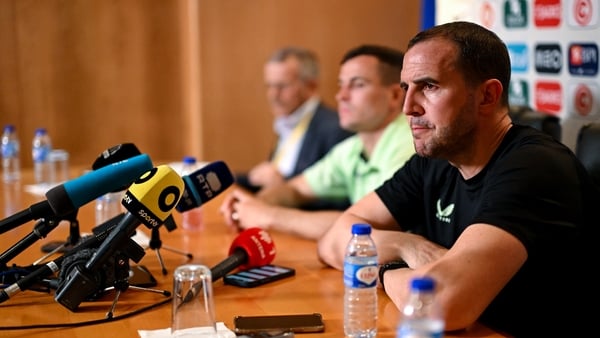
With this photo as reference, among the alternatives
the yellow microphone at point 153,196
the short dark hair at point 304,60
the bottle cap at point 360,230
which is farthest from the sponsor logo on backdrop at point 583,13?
the short dark hair at point 304,60

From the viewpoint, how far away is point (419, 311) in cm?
132

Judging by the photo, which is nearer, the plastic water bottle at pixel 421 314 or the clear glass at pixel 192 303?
the plastic water bottle at pixel 421 314

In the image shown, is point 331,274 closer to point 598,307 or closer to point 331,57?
point 598,307

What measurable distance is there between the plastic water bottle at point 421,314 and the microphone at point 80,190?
2.67ft

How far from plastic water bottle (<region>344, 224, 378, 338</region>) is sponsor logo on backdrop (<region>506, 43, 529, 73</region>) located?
154 cm

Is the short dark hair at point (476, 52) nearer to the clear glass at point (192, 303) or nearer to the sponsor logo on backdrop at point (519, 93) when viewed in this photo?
the clear glass at point (192, 303)

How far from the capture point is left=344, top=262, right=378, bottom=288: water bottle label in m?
1.71

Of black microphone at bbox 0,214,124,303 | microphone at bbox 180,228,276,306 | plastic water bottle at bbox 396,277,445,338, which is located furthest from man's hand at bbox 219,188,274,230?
plastic water bottle at bbox 396,277,445,338

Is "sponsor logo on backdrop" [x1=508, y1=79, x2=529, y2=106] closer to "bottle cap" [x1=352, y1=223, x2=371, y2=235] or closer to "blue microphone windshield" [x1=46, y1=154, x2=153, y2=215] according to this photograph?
Result: "bottle cap" [x1=352, y1=223, x2=371, y2=235]

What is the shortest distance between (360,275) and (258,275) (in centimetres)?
51

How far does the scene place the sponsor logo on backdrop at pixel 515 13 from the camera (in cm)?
308

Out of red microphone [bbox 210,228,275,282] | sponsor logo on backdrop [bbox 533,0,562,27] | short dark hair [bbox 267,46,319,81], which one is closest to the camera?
red microphone [bbox 210,228,275,282]

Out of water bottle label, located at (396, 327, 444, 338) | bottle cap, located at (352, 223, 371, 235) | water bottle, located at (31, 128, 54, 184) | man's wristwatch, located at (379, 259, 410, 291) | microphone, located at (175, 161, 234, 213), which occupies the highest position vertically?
water bottle label, located at (396, 327, 444, 338)

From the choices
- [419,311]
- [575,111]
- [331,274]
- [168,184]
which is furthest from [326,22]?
[419,311]
